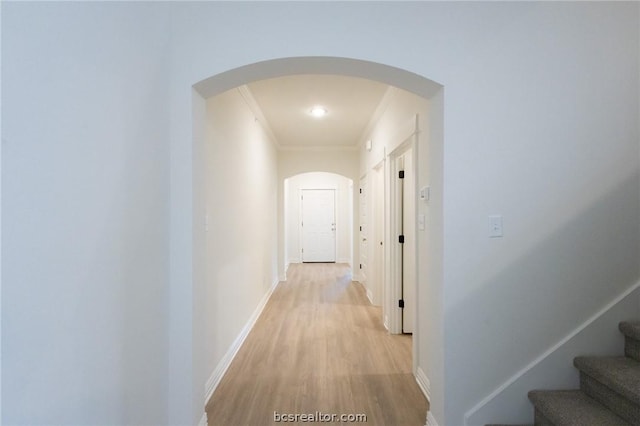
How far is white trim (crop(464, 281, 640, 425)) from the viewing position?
1.66 meters

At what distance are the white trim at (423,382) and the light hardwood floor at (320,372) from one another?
0.04 meters

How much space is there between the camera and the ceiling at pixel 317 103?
9.70 feet

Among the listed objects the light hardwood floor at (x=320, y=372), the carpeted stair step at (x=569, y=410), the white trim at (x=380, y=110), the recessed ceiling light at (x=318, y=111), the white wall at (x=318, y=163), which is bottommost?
the light hardwood floor at (x=320, y=372)

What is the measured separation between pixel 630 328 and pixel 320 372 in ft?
6.52

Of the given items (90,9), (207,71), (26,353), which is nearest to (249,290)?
(207,71)

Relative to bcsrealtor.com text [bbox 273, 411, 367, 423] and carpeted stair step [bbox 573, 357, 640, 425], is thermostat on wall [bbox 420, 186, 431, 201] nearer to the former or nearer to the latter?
carpeted stair step [bbox 573, 357, 640, 425]

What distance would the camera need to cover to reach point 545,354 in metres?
→ 1.67

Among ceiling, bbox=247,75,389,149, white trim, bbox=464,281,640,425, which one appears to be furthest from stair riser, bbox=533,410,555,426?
ceiling, bbox=247,75,389,149

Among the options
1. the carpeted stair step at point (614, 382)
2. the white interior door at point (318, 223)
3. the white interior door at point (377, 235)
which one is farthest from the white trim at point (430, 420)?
the white interior door at point (318, 223)

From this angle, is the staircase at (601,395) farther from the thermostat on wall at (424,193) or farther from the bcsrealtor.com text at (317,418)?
the thermostat on wall at (424,193)

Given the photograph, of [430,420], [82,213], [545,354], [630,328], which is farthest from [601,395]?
[82,213]

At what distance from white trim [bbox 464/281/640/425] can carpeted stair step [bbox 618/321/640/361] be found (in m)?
0.11

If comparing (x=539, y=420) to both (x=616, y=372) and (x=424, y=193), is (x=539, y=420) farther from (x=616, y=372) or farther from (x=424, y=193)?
(x=424, y=193)

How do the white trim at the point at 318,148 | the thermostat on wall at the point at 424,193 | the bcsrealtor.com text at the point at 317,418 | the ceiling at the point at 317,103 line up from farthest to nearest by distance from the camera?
1. the white trim at the point at 318,148
2. the ceiling at the point at 317,103
3. the thermostat on wall at the point at 424,193
4. the bcsrealtor.com text at the point at 317,418
